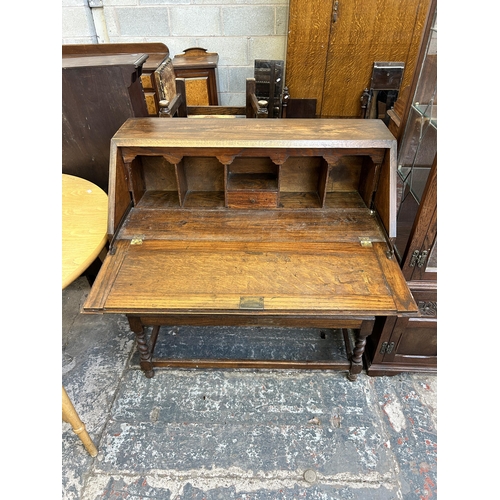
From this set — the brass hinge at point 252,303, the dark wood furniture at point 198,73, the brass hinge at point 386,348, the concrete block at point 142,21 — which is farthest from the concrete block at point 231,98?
the brass hinge at point 252,303

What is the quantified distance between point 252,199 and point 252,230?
0.62 feet

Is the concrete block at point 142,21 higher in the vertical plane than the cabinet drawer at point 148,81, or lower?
higher

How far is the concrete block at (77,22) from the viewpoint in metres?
3.63

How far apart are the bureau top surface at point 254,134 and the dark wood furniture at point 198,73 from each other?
7.72 ft

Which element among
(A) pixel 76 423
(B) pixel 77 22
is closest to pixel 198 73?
(B) pixel 77 22

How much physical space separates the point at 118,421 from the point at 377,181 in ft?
5.76

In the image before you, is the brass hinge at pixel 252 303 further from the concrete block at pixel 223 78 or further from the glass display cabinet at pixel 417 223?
the concrete block at pixel 223 78

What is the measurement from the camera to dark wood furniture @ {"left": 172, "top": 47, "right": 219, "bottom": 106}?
3.68 m

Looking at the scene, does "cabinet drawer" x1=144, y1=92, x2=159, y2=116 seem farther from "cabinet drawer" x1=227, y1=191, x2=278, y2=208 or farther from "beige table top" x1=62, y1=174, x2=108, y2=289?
"cabinet drawer" x1=227, y1=191, x2=278, y2=208

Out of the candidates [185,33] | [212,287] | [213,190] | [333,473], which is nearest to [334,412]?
[333,473]

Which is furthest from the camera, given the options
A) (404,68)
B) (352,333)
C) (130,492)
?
(404,68)

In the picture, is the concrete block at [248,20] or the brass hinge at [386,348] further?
the concrete block at [248,20]

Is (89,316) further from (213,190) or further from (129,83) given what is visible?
(129,83)

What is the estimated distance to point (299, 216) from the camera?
5.55 feet
